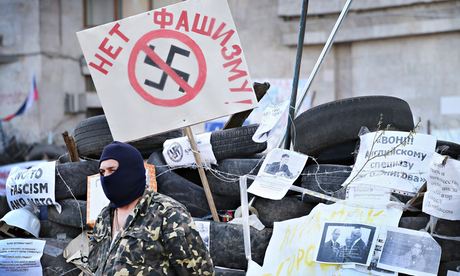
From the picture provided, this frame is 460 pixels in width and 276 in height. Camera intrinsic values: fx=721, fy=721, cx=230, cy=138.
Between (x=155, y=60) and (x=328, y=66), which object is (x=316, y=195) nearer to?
(x=155, y=60)

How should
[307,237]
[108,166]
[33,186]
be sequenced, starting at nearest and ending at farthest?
[108,166] < [307,237] < [33,186]

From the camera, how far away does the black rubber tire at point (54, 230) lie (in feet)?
16.4

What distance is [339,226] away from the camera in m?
3.79

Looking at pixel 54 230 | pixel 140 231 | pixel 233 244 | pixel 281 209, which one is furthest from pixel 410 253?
pixel 54 230

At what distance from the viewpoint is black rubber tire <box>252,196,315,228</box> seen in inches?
170

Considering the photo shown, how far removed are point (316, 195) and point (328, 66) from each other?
1417cm

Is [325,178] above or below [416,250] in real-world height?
above

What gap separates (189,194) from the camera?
4.71m

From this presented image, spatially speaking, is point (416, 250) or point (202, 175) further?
point (202, 175)

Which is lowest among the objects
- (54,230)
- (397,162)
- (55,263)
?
(55,263)

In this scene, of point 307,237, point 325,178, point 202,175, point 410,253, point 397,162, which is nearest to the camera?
point 410,253

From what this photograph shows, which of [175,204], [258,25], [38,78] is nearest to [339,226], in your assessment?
[175,204]

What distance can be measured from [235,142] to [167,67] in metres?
0.73

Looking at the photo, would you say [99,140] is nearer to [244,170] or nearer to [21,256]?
[21,256]
